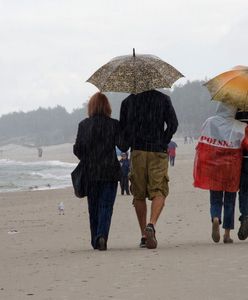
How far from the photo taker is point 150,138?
6086 mm

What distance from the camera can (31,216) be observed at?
12516mm

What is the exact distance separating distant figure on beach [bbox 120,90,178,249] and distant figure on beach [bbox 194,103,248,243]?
395mm

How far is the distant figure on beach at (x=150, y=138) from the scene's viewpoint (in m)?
6.07

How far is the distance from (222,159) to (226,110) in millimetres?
447

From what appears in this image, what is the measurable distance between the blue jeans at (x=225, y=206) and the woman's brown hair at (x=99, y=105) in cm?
124

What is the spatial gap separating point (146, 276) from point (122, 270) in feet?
1.08

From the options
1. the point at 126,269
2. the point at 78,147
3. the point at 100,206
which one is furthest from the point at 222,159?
the point at 126,269

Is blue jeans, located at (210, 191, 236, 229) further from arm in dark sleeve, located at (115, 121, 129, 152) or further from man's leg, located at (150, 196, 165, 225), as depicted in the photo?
arm in dark sleeve, located at (115, 121, 129, 152)

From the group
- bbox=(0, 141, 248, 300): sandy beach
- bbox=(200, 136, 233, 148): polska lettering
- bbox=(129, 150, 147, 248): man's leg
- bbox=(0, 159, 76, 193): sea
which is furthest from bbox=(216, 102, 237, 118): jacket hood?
bbox=(0, 159, 76, 193): sea

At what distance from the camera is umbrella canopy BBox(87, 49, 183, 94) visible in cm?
616

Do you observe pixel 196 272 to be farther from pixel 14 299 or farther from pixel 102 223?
pixel 102 223

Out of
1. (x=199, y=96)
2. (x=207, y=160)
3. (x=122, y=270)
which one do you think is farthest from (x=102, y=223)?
(x=199, y=96)

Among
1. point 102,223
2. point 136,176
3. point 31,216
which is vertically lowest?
point 31,216

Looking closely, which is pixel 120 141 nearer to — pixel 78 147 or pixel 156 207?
pixel 78 147
